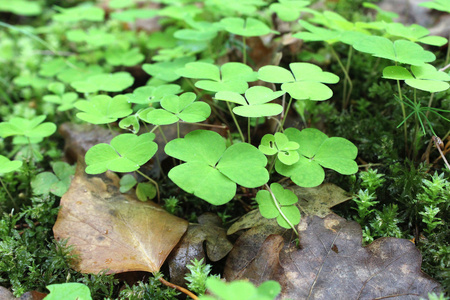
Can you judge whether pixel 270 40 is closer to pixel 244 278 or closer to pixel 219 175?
pixel 219 175

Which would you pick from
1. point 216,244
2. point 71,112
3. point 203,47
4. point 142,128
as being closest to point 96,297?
point 216,244

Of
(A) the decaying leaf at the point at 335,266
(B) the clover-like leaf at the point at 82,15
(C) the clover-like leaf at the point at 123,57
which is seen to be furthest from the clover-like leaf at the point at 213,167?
(B) the clover-like leaf at the point at 82,15

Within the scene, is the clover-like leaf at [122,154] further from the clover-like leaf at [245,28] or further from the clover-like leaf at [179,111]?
the clover-like leaf at [245,28]

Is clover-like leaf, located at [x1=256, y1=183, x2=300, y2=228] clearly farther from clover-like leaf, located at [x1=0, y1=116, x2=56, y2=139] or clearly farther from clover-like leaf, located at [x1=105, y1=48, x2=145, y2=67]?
clover-like leaf, located at [x1=105, y1=48, x2=145, y2=67]

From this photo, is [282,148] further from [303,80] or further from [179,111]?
[179,111]

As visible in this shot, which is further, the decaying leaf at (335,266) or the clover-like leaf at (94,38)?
the clover-like leaf at (94,38)
